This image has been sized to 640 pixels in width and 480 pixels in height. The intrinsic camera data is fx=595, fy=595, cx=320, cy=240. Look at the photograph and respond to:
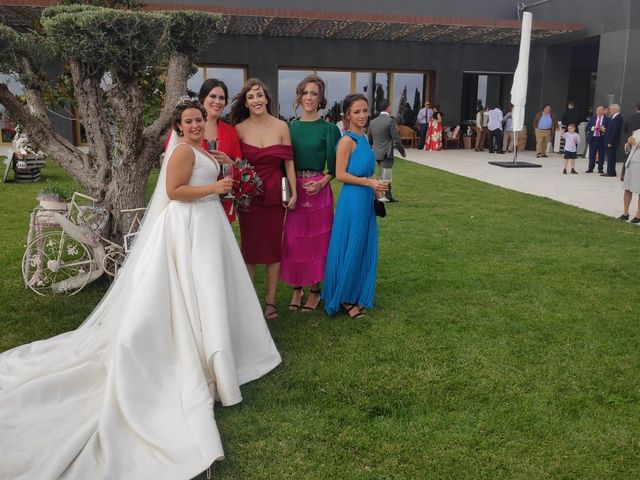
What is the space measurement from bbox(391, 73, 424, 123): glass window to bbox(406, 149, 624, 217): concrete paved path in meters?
3.12

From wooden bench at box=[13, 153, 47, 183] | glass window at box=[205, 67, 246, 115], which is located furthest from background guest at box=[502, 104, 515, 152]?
wooden bench at box=[13, 153, 47, 183]

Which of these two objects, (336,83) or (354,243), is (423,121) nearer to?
(336,83)

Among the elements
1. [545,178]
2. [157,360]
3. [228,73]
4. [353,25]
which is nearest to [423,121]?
[353,25]

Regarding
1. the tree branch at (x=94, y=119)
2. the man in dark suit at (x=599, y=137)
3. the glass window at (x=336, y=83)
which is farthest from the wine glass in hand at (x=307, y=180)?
the glass window at (x=336, y=83)

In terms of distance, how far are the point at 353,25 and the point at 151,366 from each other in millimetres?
17619

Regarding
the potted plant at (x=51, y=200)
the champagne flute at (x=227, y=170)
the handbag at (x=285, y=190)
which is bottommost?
the potted plant at (x=51, y=200)

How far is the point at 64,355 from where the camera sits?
377 centimetres

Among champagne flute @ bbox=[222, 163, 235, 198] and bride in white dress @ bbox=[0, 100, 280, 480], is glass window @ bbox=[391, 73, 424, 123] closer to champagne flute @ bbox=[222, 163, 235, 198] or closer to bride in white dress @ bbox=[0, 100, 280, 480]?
champagne flute @ bbox=[222, 163, 235, 198]

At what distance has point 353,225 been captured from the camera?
489 centimetres

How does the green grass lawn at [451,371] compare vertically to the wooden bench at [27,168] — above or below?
below

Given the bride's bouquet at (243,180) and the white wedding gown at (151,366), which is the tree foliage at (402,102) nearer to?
the bride's bouquet at (243,180)

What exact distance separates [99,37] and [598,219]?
793 centimetres

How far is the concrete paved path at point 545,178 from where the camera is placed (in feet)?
36.8

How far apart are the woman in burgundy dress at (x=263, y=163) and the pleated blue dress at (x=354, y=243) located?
48 centimetres
